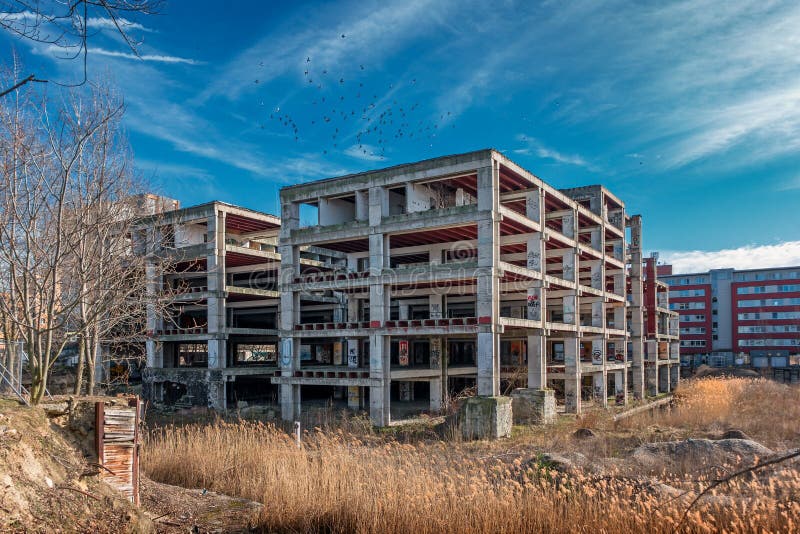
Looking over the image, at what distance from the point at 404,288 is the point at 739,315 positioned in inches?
2787

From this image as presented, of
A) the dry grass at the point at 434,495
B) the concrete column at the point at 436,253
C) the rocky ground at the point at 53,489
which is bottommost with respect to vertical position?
the dry grass at the point at 434,495

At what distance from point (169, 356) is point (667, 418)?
34.2 metres

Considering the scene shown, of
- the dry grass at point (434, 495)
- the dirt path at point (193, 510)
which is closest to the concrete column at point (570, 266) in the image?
the dry grass at point (434, 495)

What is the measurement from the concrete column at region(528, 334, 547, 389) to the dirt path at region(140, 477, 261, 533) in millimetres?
22952

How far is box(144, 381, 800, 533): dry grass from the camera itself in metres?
9.14

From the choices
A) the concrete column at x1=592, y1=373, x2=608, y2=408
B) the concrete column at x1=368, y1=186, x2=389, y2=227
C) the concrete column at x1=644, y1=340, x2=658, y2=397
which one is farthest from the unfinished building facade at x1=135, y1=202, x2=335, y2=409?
the concrete column at x1=644, y1=340, x2=658, y2=397

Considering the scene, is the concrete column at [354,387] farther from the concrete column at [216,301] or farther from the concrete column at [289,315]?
the concrete column at [216,301]

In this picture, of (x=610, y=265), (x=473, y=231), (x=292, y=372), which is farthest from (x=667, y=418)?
(x=292, y=372)

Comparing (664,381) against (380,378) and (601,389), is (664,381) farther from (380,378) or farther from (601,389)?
(380,378)

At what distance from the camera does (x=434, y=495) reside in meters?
10.2

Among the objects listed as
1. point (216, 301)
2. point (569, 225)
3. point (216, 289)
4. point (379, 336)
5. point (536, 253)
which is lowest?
point (379, 336)

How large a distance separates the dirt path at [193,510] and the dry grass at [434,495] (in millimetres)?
463

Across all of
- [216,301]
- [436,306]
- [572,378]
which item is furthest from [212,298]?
[572,378]

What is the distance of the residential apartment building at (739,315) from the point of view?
8300 cm
